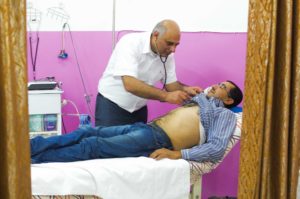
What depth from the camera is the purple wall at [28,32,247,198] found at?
2555 millimetres

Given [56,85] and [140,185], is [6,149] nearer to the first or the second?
[140,185]

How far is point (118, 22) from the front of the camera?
295 centimetres

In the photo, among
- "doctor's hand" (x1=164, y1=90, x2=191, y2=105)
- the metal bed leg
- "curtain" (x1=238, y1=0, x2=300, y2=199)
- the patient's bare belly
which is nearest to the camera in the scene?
"curtain" (x1=238, y1=0, x2=300, y2=199)

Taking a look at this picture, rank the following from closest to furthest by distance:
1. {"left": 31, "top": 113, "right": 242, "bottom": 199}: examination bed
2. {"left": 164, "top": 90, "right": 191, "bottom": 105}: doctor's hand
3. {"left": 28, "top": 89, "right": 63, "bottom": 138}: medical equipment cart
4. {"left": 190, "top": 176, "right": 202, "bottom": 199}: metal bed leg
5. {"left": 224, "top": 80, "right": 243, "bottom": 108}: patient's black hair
Result: {"left": 31, "top": 113, "right": 242, "bottom": 199}: examination bed → {"left": 190, "top": 176, "right": 202, "bottom": 199}: metal bed leg → {"left": 164, "top": 90, "right": 191, "bottom": 105}: doctor's hand → {"left": 224, "top": 80, "right": 243, "bottom": 108}: patient's black hair → {"left": 28, "top": 89, "right": 63, "bottom": 138}: medical equipment cart

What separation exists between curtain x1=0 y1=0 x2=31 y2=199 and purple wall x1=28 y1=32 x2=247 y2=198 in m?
1.84

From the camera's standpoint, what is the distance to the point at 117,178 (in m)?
1.65

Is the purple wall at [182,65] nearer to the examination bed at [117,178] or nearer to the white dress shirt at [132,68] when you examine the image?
the white dress shirt at [132,68]

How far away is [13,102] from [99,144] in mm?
1018

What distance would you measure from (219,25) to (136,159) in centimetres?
120

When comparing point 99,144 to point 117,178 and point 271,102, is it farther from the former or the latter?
point 271,102

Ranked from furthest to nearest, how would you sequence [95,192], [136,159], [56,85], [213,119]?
1. [56,85]
2. [213,119]
3. [136,159]
4. [95,192]

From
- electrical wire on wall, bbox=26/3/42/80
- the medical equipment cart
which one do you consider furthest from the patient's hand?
electrical wire on wall, bbox=26/3/42/80

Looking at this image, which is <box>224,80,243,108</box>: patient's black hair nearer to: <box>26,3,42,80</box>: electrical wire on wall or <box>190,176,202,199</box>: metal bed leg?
<box>190,176,202,199</box>: metal bed leg

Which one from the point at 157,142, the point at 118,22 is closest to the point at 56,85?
the point at 118,22
